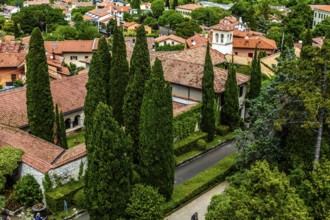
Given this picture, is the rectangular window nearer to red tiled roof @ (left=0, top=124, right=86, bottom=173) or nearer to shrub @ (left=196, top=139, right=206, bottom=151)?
shrub @ (left=196, top=139, right=206, bottom=151)

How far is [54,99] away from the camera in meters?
41.7

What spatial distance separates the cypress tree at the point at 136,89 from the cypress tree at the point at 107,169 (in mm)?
7938

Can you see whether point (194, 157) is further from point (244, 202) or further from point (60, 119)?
point (244, 202)

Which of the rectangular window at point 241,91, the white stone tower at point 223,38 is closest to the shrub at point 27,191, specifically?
the rectangular window at point 241,91

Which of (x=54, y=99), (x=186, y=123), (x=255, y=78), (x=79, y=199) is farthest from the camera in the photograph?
(x=255, y=78)

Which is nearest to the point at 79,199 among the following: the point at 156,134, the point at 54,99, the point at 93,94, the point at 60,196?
the point at 60,196

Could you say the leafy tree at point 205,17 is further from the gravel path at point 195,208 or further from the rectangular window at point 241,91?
the gravel path at point 195,208

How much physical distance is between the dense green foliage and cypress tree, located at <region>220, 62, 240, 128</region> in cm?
7959

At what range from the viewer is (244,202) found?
19.5 m

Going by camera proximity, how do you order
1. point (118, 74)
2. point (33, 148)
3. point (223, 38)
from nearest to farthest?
1. point (33, 148)
2. point (118, 74)
3. point (223, 38)

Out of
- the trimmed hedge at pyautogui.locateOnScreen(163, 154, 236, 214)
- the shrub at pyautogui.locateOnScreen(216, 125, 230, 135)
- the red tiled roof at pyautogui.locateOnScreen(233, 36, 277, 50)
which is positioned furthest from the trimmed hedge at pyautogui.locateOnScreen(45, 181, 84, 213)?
the red tiled roof at pyautogui.locateOnScreen(233, 36, 277, 50)

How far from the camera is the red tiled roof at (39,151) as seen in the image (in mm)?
29594

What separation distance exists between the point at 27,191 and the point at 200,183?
41.1 ft

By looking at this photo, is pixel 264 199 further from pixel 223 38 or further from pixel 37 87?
pixel 223 38
